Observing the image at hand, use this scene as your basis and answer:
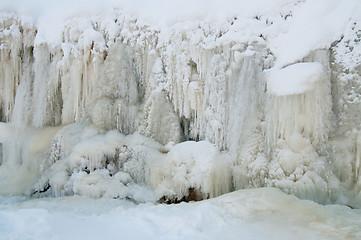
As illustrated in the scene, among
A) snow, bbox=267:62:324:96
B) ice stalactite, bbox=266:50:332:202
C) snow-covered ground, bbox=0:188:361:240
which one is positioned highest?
snow, bbox=267:62:324:96

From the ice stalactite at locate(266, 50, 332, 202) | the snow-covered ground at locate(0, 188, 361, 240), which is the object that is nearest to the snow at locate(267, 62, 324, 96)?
the ice stalactite at locate(266, 50, 332, 202)

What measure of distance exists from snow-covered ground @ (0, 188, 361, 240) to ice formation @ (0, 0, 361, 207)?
85cm

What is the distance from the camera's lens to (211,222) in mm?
4363

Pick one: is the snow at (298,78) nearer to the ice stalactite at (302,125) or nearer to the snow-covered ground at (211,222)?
the ice stalactite at (302,125)

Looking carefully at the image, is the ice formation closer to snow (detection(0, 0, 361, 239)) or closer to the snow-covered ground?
snow (detection(0, 0, 361, 239))

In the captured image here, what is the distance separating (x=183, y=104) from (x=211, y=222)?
12.7ft

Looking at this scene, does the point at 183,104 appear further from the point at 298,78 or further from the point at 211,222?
the point at 211,222

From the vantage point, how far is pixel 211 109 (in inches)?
285

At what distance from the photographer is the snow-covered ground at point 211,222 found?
384 centimetres

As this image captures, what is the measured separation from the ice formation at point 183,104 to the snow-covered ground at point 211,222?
85 cm

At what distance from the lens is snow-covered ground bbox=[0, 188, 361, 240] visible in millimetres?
3840

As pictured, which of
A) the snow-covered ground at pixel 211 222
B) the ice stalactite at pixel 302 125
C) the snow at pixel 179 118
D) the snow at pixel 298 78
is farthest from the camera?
the snow at pixel 298 78

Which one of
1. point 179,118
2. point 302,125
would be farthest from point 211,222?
point 179,118

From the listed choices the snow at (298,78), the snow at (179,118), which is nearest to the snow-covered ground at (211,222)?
the snow at (179,118)
